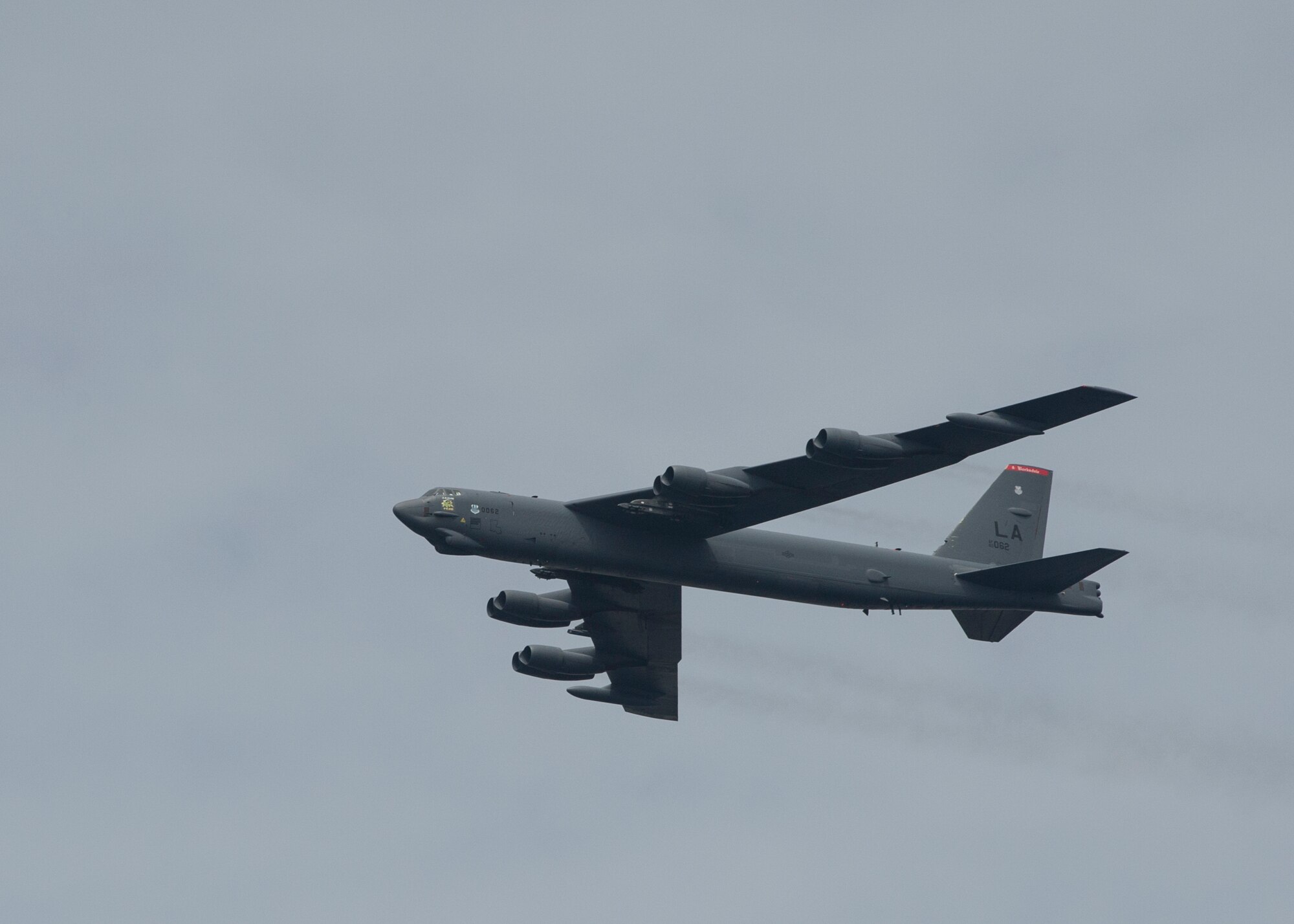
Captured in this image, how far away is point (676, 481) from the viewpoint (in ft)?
160

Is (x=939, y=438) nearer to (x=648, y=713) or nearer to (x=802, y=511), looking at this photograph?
(x=802, y=511)

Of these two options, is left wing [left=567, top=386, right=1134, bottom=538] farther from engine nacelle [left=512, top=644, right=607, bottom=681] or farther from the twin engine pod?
engine nacelle [left=512, top=644, right=607, bottom=681]

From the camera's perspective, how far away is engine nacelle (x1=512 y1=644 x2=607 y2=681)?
57656 millimetres

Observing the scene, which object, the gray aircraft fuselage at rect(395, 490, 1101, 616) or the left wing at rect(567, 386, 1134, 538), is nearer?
the left wing at rect(567, 386, 1134, 538)

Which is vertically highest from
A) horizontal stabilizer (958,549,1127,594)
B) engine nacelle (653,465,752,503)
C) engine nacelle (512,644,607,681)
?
engine nacelle (653,465,752,503)

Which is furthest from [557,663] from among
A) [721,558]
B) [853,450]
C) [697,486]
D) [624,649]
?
[853,450]

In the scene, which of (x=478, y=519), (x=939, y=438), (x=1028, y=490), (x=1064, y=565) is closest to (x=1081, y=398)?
(x=939, y=438)

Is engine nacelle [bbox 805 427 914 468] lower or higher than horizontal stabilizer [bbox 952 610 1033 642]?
higher

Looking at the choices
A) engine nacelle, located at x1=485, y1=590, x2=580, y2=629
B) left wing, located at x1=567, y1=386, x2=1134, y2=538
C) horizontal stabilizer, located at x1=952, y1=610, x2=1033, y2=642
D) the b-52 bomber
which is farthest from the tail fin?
engine nacelle, located at x1=485, y1=590, x2=580, y2=629

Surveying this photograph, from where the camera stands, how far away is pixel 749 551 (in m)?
52.2

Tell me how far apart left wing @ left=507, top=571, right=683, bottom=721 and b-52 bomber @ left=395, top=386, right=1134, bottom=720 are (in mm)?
46

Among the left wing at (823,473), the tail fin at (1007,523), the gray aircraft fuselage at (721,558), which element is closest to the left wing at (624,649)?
the gray aircraft fuselage at (721,558)

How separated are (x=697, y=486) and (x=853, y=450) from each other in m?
4.38

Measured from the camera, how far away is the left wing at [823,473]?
47.4 meters
